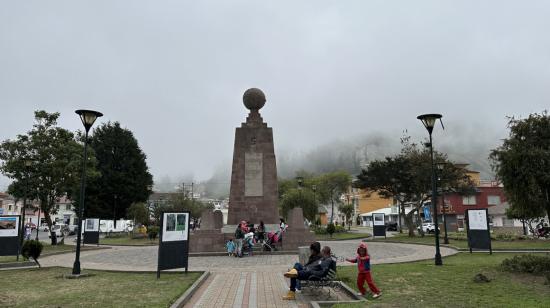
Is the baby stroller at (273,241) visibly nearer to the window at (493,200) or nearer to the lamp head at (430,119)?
the lamp head at (430,119)

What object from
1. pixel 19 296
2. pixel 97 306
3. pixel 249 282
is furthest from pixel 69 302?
pixel 249 282

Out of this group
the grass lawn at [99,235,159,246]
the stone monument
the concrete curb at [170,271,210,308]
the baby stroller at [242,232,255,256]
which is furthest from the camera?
the grass lawn at [99,235,159,246]

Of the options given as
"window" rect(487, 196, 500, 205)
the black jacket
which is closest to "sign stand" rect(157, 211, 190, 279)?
the black jacket

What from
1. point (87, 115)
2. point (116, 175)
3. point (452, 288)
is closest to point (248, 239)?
point (87, 115)

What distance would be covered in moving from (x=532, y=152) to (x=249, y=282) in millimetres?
8738

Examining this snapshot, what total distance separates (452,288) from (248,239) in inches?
459

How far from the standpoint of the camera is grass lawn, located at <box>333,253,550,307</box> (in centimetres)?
774

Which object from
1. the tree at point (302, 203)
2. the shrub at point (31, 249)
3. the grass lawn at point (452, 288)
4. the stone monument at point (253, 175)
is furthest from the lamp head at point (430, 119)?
the tree at point (302, 203)

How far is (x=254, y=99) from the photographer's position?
25.9 meters

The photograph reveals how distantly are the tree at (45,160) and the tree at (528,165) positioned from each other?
2664cm

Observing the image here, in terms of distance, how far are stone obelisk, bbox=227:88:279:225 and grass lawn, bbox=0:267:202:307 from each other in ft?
37.2

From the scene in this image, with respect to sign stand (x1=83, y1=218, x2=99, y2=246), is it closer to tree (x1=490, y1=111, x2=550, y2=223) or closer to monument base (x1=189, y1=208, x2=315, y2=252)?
monument base (x1=189, y1=208, x2=315, y2=252)

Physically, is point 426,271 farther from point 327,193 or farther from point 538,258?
point 327,193

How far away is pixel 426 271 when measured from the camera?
39.5ft
